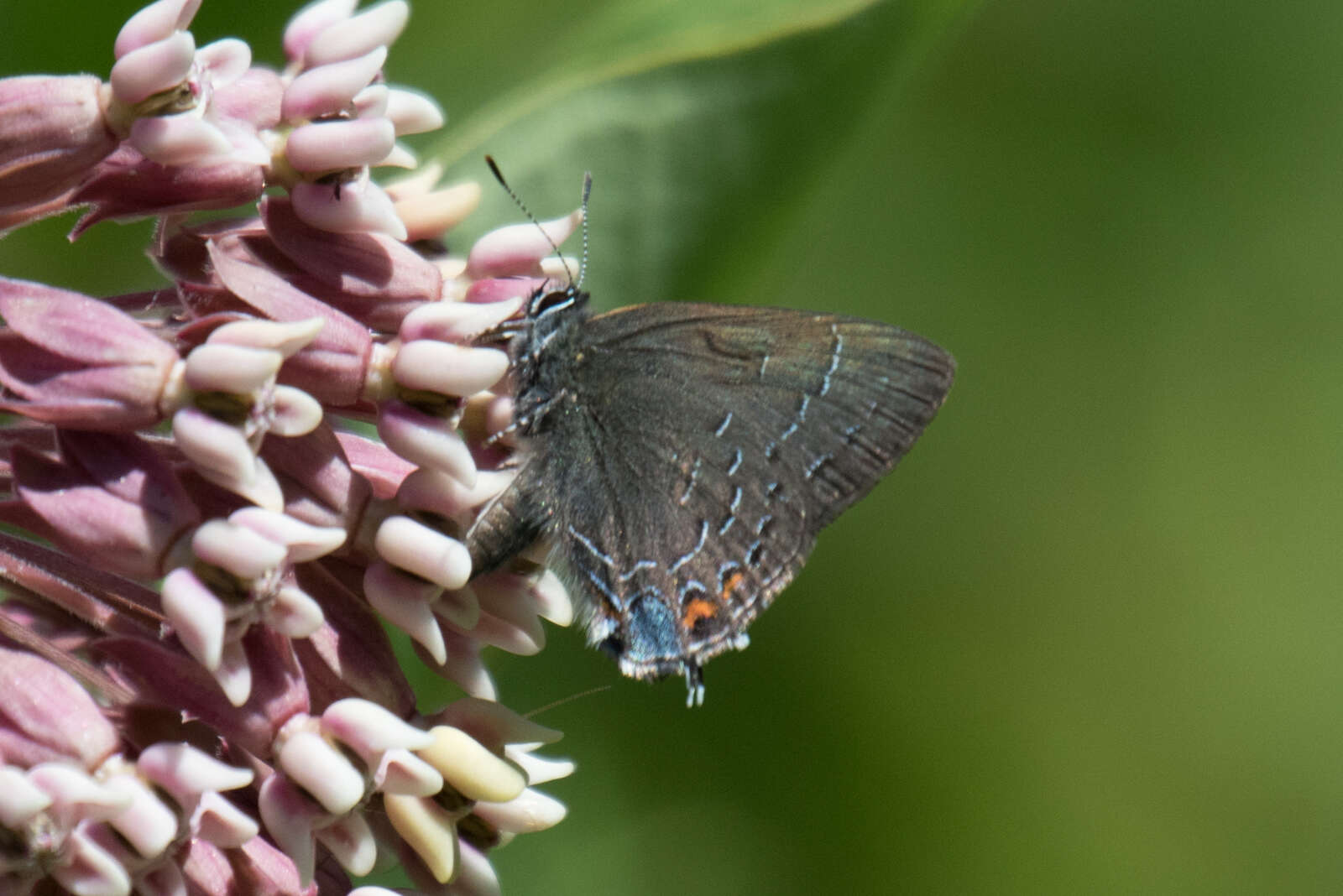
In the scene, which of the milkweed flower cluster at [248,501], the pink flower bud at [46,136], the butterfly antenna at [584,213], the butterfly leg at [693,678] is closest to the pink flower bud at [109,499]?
the milkweed flower cluster at [248,501]

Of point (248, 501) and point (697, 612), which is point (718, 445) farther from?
point (248, 501)

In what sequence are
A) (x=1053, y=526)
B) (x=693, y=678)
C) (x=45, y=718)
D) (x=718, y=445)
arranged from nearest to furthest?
(x=45, y=718) → (x=693, y=678) → (x=718, y=445) → (x=1053, y=526)

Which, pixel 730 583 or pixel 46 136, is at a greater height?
pixel 46 136

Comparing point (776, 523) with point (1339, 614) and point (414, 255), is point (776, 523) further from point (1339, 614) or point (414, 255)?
point (1339, 614)

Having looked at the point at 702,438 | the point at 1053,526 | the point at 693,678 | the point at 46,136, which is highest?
the point at 46,136

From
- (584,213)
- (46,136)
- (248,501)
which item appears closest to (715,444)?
(584,213)

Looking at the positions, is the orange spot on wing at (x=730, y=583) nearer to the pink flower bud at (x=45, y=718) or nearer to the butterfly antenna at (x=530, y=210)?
the butterfly antenna at (x=530, y=210)

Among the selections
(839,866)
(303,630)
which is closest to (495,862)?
(839,866)

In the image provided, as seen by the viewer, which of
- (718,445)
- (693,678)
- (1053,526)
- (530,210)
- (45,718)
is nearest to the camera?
(45,718)

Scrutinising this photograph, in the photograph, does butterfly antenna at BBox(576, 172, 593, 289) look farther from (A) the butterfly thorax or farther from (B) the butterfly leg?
(B) the butterfly leg
